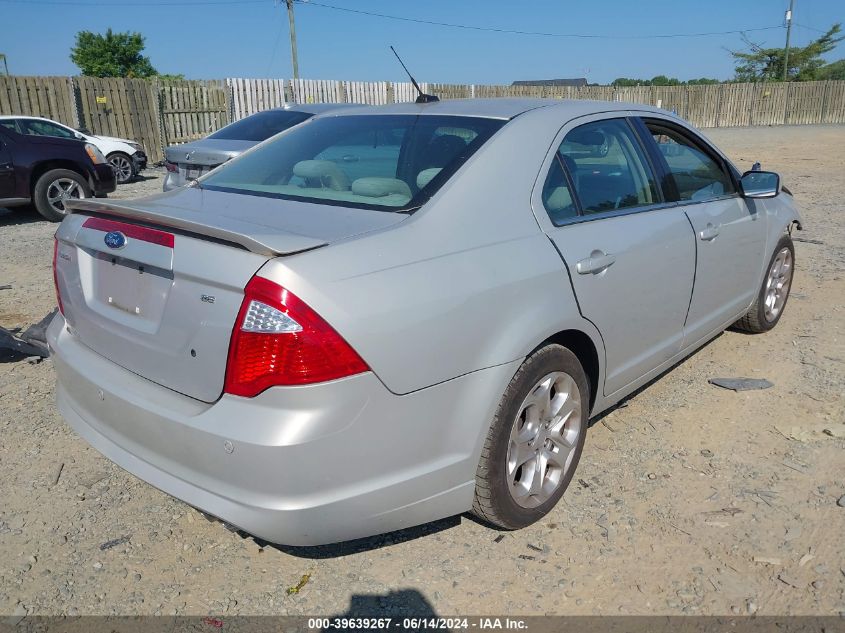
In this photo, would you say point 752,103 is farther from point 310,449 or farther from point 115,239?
point 310,449

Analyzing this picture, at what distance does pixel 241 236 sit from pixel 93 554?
153 centimetres

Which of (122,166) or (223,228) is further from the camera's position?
(122,166)

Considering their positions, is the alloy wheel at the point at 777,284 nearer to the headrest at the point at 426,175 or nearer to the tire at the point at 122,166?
the headrest at the point at 426,175

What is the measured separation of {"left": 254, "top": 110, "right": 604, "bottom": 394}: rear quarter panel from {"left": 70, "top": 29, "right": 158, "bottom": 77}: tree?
232 ft

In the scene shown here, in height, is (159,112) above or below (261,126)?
above

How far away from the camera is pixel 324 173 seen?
3043 millimetres

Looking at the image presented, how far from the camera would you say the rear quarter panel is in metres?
2.07

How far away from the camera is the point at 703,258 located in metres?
3.74

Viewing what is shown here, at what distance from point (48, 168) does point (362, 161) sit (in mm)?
8706

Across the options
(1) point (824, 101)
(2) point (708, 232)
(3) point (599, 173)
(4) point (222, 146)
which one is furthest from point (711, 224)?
(1) point (824, 101)

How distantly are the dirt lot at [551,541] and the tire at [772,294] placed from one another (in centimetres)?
95

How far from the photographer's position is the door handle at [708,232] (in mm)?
3695

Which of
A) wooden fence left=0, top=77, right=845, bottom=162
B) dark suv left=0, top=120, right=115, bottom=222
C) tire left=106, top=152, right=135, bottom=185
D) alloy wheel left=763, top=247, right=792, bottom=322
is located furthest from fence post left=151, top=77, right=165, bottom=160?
alloy wheel left=763, top=247, right=792, bottom=322

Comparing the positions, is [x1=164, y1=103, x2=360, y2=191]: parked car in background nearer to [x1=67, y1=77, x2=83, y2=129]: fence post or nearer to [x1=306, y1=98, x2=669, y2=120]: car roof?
[x1=306, y1=98, x2=669, y2=120]: car roof
